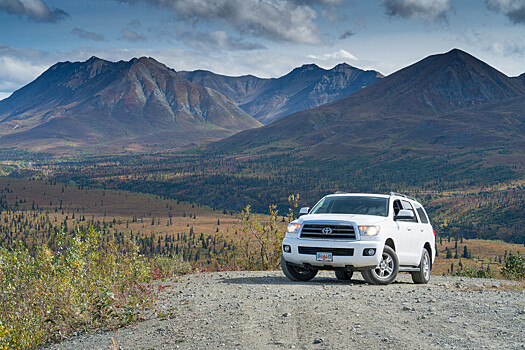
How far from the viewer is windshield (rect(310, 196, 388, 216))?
13.9 m

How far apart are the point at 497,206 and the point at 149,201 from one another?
115m

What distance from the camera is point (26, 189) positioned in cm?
18462

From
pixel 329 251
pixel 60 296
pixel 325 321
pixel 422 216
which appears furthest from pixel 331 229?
pixel 60 296

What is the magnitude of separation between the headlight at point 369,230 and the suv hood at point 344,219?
10cm

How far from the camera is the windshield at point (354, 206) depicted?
45.7 ft

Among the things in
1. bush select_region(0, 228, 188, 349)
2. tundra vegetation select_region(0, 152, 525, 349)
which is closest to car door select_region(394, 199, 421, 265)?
tundra vegetation select_region(0, 152, 525, 349)

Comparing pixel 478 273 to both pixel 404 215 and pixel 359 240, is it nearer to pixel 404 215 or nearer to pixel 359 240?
pixel 404 215

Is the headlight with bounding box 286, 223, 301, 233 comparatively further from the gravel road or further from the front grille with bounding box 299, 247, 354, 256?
the gravel road

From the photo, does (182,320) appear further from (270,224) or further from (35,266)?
(270,224)

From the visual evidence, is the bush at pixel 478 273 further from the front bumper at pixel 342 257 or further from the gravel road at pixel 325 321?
the front bumper at pixel 342 257

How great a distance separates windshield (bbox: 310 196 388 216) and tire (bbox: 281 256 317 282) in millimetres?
1625

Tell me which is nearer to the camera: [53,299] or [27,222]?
[53,299]

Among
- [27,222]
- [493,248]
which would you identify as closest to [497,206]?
[493,248]

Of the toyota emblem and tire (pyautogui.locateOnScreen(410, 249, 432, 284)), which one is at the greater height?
the toyota emblem
